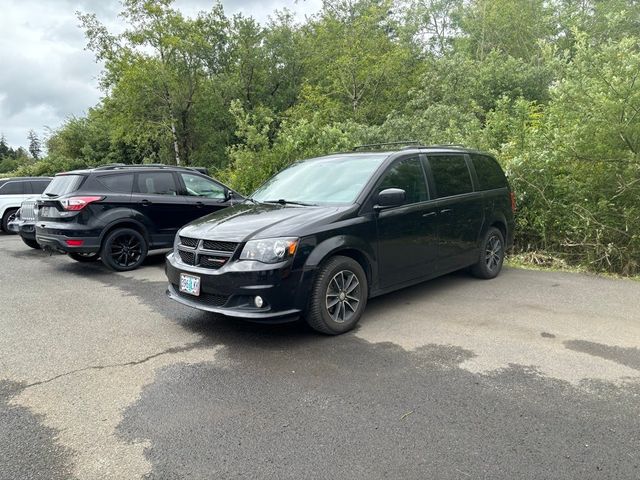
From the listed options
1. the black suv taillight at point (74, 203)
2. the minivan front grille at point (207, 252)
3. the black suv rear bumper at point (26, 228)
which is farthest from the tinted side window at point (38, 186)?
the minivan front grille at point (207, 252)

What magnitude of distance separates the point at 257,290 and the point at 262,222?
0.75 meters

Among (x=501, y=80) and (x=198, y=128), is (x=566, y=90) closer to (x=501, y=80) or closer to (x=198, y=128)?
(x=501, y=80)

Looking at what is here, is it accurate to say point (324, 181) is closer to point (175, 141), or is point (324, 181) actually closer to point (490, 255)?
point (490, 255)

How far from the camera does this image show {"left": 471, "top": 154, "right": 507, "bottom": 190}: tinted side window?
6.54 metres

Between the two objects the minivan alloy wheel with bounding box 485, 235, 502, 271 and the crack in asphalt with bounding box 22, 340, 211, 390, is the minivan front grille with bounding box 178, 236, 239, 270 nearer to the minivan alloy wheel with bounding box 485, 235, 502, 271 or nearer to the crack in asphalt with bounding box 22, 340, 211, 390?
Result: the crack in asphalt with bounding box 22, 340, 211, 390

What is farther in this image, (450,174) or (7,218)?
(7,218)

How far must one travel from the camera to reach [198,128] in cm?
2662

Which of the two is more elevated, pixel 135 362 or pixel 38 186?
pixel 38 186

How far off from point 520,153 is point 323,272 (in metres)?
5.51

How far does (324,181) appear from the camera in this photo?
5.40 m

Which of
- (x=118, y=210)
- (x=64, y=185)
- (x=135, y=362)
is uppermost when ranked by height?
(x=64, y=185)

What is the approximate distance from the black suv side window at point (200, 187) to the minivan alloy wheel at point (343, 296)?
5.17 meters

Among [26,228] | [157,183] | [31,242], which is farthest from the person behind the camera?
[31,242]

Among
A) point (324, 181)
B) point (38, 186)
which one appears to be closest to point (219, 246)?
point (324, 181)
